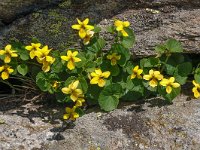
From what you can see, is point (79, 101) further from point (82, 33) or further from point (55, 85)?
point (82, 33)

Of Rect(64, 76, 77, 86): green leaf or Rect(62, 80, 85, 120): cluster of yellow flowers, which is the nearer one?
Rect(62, 80, 85, 120): cluster of yellow flowers

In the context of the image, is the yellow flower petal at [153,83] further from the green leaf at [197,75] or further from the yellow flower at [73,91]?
the yellow flower at [73,91]

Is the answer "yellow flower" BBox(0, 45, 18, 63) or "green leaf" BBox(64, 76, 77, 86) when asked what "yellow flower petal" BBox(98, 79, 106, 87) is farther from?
"yellow flower" BBox(0, 45, 18, 63)

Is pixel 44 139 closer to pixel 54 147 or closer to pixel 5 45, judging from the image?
pixel 54 147

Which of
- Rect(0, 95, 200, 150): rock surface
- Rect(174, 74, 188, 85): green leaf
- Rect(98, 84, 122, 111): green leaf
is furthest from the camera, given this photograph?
Rect(174, 74, 188, 85): green leaf

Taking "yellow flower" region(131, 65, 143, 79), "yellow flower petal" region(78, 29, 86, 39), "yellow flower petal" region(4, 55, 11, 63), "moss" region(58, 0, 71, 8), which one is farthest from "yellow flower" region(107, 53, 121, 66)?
"yellow flower petal" region(4, 55, 11, 63)

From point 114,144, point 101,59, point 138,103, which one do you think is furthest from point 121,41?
point 114,144

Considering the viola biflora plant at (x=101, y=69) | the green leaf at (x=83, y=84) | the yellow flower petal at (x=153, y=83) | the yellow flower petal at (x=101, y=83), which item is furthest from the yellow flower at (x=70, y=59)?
the yellow flower petal at (x=153, y=83)
